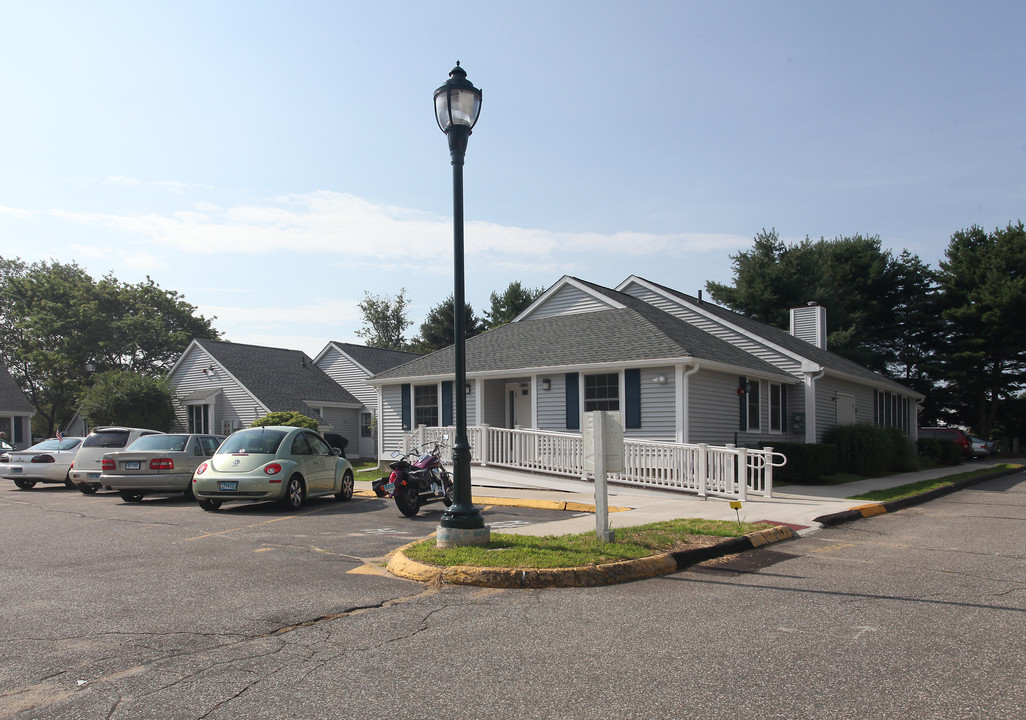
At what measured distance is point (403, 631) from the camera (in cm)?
555

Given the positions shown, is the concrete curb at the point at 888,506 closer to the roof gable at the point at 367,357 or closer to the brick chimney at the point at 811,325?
the brick chimney at the point at 811,325

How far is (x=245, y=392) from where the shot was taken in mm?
33594

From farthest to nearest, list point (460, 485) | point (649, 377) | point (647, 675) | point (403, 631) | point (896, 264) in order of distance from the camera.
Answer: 1. point (896, 264)
2. point (649, 377)
3. point (460, 485)
4. point (403, 631)
5. point (647, 675)

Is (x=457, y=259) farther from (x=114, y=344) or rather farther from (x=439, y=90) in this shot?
(x=114, y=344)

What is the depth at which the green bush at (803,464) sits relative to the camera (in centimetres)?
1911

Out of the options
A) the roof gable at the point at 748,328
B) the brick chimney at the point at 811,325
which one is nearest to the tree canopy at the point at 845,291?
the brick chimney at the point at 811,325

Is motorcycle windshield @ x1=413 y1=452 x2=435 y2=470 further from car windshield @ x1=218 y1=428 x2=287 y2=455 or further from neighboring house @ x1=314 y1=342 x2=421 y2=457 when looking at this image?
neighboring house @ x1=314 y1=342 x2=421 y2=457

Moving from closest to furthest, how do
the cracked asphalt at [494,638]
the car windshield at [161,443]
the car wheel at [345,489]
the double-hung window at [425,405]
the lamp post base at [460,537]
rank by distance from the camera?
the cracked asphalt at [494,638], the lamp post base at [460,537], the car wheel at [345,489], the car windshield at [161,443], the double-hung window at [425,405]

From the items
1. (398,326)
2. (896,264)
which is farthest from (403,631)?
(398,326)

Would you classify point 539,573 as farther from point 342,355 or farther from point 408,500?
point 342,355

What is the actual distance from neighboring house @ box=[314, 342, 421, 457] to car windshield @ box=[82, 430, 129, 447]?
18.6 metres

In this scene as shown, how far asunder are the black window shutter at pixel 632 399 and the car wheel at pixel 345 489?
7124 millimetres

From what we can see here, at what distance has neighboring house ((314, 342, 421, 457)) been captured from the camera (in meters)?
37.8

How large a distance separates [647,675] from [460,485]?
171 inches
